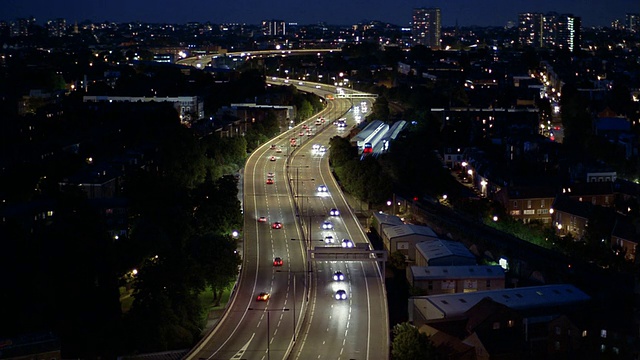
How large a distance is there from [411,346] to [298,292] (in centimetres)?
157

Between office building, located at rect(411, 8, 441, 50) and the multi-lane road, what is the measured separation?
39467 millimetres

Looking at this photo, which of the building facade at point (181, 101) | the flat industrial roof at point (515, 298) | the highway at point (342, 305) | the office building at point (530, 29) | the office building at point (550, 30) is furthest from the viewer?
the office building at point (530, 29)

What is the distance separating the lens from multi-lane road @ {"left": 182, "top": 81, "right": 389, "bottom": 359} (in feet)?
19.5

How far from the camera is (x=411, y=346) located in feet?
18.5

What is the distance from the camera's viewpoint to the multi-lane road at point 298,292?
5.95 meters

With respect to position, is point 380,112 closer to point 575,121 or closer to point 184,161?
point 575,121

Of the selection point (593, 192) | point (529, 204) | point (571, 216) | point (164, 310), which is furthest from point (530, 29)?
point (164, 310)

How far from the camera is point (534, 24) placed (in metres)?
48.2

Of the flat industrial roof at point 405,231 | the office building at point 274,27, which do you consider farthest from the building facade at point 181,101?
the office building at point 274,27

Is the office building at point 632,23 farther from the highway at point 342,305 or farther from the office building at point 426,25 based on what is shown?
the highway at point 342,305

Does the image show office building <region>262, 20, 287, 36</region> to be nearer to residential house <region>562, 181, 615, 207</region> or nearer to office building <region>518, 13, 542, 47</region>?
office building <region>518, 13, 542, 47</region>

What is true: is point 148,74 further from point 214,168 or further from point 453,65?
point 214,168

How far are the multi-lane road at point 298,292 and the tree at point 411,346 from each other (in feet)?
0.53

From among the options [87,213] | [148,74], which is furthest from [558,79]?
[87,213]
